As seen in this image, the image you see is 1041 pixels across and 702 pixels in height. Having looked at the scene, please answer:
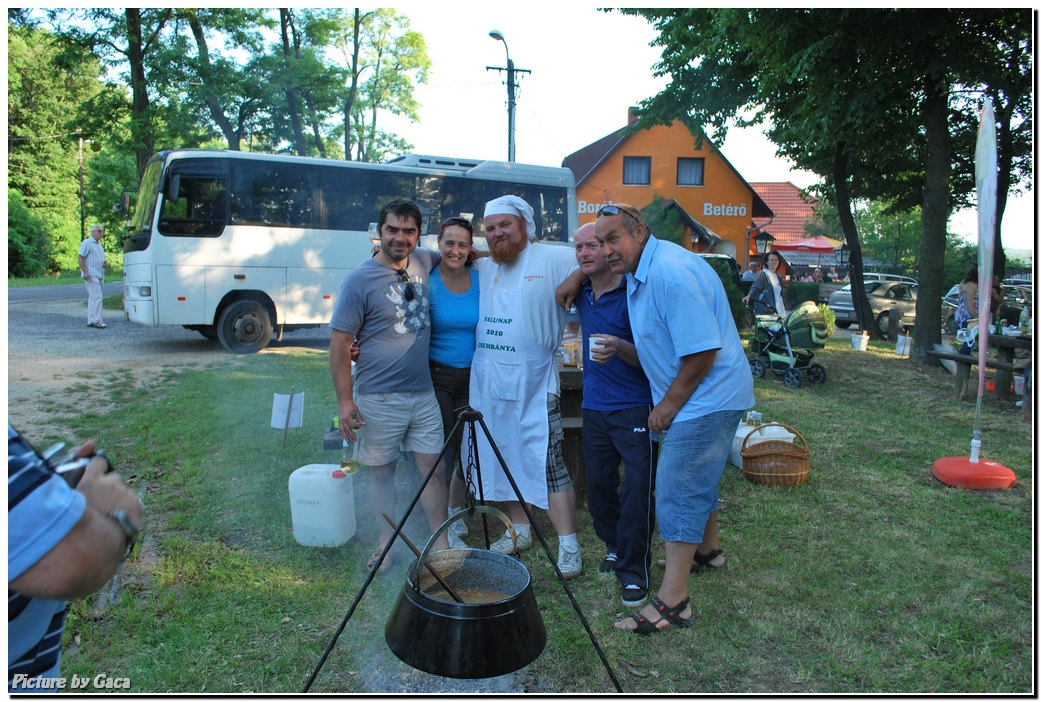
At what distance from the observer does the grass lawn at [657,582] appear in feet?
8.84

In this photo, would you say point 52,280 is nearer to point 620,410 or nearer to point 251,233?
point 251,233

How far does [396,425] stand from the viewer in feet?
11.1

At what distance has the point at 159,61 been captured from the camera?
1483cm

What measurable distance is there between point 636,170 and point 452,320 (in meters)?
29.6

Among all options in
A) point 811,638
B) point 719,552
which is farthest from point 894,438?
point 811,638

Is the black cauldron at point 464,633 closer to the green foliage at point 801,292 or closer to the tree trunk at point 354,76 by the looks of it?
the green foliage at point 801,292

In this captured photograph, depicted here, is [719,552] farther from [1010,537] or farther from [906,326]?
[906,326]

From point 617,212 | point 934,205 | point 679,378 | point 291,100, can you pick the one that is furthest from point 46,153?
point 679,378

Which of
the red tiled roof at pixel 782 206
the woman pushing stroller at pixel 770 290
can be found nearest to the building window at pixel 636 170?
the red tiled roof at pixel 782 206

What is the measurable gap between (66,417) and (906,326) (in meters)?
17.0

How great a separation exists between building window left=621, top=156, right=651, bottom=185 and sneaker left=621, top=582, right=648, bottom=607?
98.1 feet

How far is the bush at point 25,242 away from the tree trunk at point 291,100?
1460cm

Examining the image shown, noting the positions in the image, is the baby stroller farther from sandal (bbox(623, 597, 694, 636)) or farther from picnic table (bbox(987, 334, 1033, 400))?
sandal (bbox(623, 597, 694, 636))

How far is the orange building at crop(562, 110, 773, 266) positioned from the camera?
31.3 m
